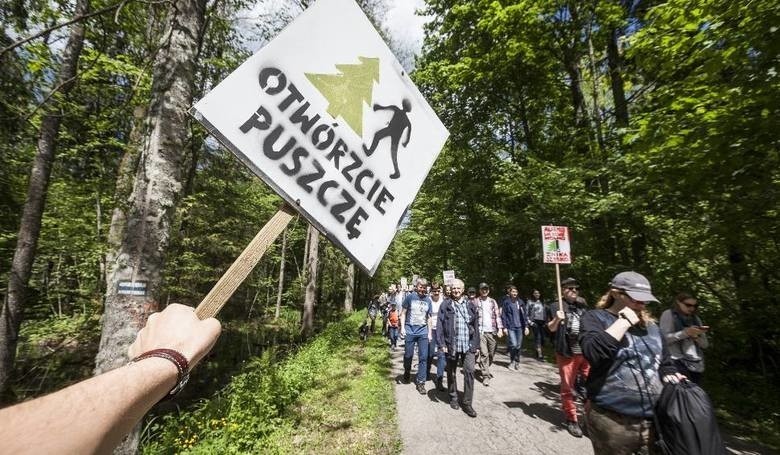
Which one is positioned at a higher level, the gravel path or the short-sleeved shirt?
the short-sleeved shirt

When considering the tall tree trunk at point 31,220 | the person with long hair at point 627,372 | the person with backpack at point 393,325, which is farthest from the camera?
the person with backpack at point 393,325

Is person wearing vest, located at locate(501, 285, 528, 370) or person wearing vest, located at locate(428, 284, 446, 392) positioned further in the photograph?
person wearing vest, located at locate(501, 285, 528, 370)

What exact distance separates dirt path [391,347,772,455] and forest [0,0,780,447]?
3057 millimetres

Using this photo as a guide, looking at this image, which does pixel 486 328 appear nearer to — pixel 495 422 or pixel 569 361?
pixel 495 422

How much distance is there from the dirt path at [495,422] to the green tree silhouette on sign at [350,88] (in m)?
4.52

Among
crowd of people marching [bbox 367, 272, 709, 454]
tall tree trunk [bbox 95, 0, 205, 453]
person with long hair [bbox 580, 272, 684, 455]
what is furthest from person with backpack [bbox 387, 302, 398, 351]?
tall tree trunk [bbox 95, 0, 205, 453]

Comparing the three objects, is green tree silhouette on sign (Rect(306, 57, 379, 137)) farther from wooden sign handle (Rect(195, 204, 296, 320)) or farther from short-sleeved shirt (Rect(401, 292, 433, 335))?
short-sleeved shirt (Rect(401, 292, 433, 335))

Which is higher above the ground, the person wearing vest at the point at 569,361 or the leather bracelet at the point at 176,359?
the leather bracelet at the point at 176,359

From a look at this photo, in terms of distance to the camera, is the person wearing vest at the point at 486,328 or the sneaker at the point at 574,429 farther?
the person wearing vest at the point at 486,328

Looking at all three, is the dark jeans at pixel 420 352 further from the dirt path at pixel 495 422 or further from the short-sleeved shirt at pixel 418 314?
the dirt path at pixel 495 422

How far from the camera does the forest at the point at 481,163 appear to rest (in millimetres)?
2918

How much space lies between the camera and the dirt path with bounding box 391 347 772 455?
455cm

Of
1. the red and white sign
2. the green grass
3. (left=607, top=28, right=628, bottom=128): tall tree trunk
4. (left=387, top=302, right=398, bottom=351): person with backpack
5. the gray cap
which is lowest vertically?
the green grass

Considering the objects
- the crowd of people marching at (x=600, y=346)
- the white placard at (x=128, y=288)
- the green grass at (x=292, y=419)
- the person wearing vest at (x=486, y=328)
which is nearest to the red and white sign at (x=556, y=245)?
the crowd of people marching at (x=600, y=346)
